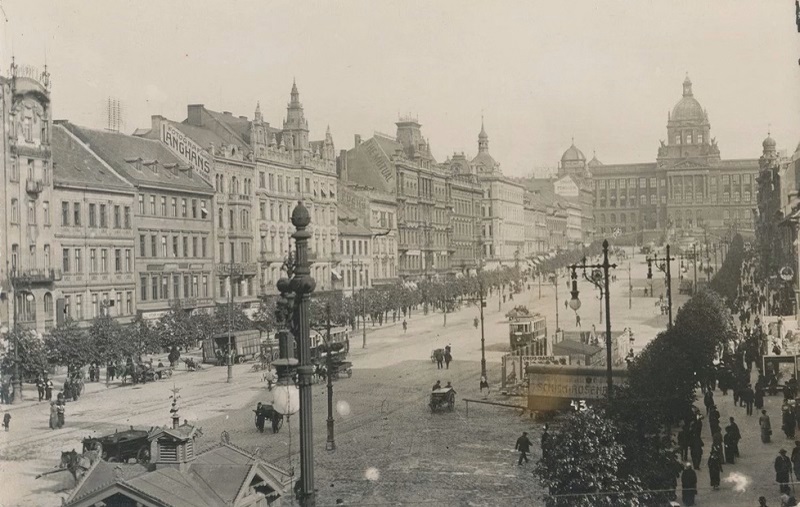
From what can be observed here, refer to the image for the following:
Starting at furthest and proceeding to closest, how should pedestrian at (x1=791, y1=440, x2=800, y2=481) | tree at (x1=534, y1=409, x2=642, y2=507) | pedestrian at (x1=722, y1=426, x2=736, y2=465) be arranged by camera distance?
pedestrian at (x1=722, y1=426, x2=736, y2=465), pedestrian at (x1=791, y1=440, x2=800, y2=481), tree at (x1=534, y1=409, x2=642, y2=507)

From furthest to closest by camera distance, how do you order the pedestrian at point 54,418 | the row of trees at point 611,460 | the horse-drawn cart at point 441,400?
the horse-drawn cart at point 441,400 → the pedestrian at point 54,418 → the row of trees at point 611,460

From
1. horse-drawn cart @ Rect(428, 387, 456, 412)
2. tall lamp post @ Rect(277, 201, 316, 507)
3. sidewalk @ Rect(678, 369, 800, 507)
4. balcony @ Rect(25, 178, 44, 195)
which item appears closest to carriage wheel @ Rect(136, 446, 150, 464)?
horse-drawn cart @ Rect(428, 387, 456, 412)

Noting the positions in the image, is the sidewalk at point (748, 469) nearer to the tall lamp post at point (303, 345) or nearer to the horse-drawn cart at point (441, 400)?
the horse-drawn cart at point (441, 400)

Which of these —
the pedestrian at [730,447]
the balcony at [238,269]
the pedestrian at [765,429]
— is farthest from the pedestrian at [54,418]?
the balcony at [238,269]

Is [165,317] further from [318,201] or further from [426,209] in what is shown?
[426,209]

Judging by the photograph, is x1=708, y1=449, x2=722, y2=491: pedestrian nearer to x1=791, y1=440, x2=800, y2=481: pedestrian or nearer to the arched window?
x1=791, y1=440, x2=800, y2=481: pedestrian

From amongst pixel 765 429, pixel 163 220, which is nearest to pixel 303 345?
pixel 765 429

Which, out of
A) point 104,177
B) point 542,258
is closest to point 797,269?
point 104,177
